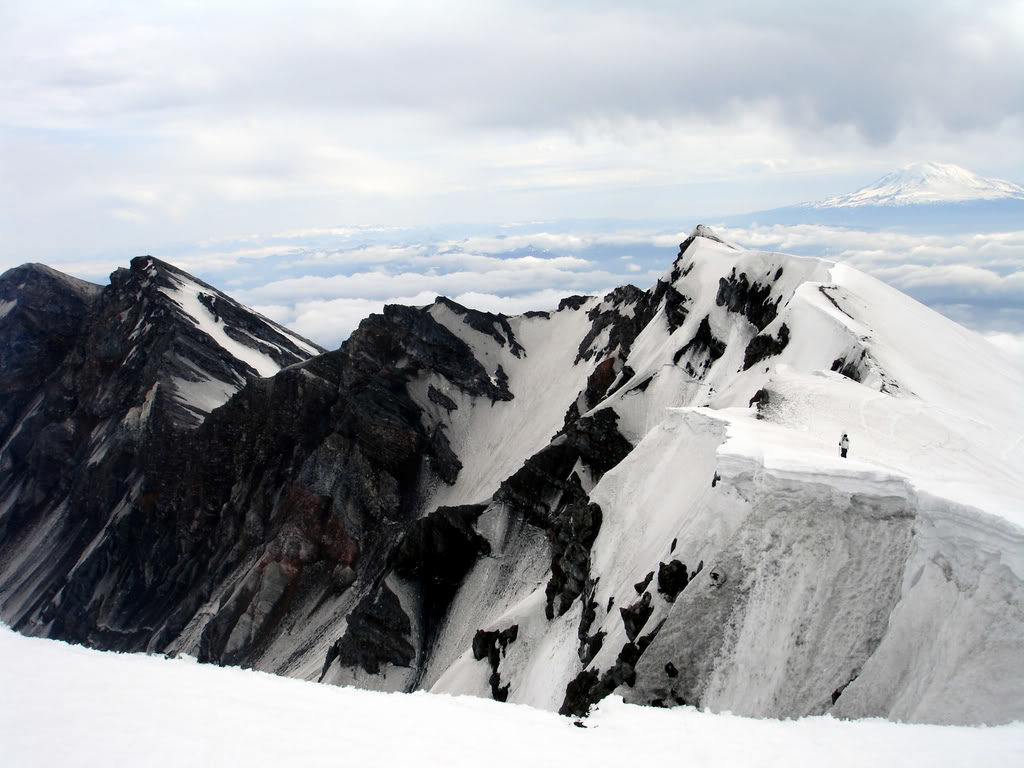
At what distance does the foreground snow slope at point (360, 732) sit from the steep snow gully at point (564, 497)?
6.61 meters

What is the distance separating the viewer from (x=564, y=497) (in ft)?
280

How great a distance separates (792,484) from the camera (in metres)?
28.0

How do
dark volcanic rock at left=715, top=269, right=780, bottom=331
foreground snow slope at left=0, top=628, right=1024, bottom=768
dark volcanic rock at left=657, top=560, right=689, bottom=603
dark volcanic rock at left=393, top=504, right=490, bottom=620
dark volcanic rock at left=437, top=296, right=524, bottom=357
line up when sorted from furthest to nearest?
dark volcanic rock at left=437, top=296, right=524, bottom=357, dark volcanic rock at left=393, top=504, right=490, bottom=620, dark volcanic rock at left=715, top=269, right=780, bottom=331, dark volcanic rock at left=657, top=560, right=689, bottom=603, foreground snow slope at left=0, top=628, right=1024, bottom=768

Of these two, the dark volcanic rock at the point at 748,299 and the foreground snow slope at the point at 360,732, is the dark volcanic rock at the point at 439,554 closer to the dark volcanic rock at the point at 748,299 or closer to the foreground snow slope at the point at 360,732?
the dark volcanic rock at the point at 748,299

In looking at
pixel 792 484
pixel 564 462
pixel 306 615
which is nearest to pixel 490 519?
pixel 564 462

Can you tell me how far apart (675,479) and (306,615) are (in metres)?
73.7

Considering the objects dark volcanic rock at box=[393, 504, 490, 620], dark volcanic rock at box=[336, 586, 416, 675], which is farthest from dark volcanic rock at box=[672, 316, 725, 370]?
dark volcanic rock at box=[336, 586, 416, 675]

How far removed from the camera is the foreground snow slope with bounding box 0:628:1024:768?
14.4 meters

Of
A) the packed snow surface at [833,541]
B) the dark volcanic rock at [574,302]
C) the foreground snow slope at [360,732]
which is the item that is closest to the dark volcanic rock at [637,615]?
the packed snow surface at [833,541]

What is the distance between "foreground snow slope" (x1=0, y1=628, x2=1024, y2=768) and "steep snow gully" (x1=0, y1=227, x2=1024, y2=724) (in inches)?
260

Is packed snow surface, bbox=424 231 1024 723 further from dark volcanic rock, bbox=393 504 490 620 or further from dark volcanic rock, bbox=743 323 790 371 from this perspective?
dark volcanic rock, bbox=393 504 490 620

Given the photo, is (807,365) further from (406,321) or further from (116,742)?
(406,321)

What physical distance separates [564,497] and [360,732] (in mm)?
70306

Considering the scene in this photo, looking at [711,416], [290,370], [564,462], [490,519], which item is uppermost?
[711,416]
